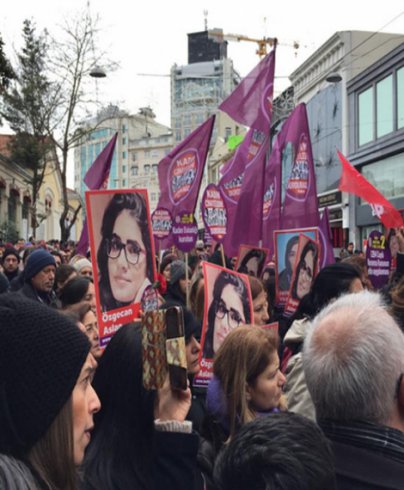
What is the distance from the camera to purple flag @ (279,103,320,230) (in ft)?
26.8

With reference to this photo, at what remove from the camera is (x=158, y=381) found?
2213mm

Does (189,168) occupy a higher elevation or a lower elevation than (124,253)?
higher

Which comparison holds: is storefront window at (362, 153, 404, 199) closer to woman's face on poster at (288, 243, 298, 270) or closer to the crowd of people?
woman's face on poster at (288, 243, 298, 270)

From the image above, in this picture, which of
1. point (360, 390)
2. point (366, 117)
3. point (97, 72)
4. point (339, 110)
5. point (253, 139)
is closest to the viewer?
point (360, 390)

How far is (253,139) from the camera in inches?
341

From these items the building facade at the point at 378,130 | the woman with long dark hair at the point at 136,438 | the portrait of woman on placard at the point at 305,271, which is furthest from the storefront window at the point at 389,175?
the woman with long dark hair at the point at 136,438

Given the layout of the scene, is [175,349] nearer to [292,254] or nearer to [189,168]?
[292,254]

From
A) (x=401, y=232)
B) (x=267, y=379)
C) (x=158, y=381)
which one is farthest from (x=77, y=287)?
(x=401, y=232)

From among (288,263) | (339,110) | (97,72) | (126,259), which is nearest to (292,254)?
(288,263)

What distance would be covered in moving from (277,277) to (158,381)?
519cm

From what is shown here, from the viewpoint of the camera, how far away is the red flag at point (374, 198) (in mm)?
8586

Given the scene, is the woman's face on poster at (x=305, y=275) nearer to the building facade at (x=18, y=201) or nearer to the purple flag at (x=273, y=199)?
the purple flag at (x=273, y=199)

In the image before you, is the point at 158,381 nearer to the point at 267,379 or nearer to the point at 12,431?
the point at 12,431

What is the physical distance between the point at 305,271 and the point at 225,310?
2364 millimetres
